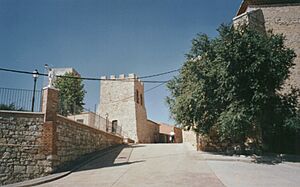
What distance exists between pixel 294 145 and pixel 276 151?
115cm

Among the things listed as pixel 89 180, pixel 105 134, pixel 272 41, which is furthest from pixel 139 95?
pixel 89 180

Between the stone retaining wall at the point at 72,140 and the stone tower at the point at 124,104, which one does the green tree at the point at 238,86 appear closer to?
the stone retaining wall at the point at 72,140

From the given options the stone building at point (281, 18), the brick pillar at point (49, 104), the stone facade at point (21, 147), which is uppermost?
the stone building at point (281, 18)

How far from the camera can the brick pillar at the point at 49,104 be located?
→ 11216 millimetres

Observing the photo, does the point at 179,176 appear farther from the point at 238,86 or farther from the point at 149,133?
the point at 149,133

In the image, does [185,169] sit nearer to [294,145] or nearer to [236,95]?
[236,95]

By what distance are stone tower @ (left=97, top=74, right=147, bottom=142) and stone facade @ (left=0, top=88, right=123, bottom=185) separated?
72.8 feet

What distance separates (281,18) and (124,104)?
21624 millimetres

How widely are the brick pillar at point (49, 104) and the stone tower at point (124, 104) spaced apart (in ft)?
73.9

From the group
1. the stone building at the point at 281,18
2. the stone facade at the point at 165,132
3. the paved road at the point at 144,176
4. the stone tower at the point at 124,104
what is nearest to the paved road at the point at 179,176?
the paved road at the point at 144,176

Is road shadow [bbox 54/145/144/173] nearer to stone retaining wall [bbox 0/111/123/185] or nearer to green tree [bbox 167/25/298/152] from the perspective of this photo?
stone retaining wall [bbox 0/111/123/185]

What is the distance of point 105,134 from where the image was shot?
18.6 m

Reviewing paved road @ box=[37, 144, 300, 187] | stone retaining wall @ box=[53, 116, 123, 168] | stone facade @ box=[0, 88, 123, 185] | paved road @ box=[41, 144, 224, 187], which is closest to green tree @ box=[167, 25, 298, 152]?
paved road @ box=[37, 144, 300, 187]

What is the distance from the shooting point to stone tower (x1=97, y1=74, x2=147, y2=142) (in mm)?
34219
